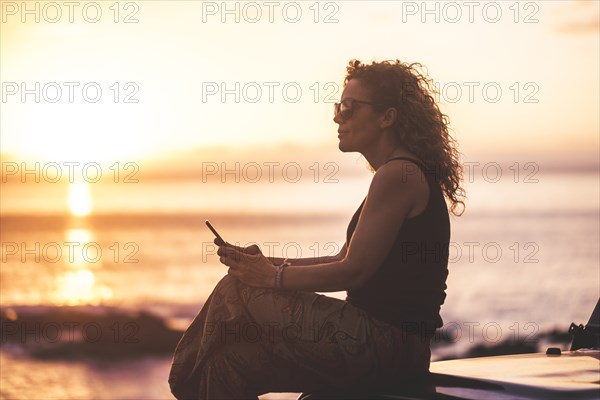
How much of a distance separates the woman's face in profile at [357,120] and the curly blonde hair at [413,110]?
0.11 feet

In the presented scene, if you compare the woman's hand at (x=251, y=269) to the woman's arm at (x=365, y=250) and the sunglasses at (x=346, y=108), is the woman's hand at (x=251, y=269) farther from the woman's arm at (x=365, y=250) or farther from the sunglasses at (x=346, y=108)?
the sunglasses at (x=346, y=108)

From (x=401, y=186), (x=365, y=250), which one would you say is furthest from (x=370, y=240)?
(x=401, y=186)

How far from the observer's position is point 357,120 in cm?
480

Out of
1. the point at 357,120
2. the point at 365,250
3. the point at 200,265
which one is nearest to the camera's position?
the point at 365,250

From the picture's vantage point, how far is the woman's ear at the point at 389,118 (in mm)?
4789

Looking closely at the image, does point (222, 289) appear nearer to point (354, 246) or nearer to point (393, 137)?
point (354, 246)

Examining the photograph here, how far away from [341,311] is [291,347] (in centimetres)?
24

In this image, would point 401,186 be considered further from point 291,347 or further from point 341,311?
point 291,347

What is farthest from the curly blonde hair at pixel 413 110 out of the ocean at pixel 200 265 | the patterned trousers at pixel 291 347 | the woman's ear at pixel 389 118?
the ocean at pixel 200 265

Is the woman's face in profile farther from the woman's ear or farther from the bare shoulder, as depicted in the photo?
the bare shoulder

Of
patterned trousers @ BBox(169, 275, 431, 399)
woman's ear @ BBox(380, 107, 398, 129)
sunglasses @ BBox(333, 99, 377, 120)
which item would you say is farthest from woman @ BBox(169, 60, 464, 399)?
sunglasses @ BBox(333, 99, 377, 120)

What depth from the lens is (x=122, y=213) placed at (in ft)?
207

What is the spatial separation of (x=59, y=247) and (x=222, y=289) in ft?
120

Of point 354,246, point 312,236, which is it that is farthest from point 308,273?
point 312,236
